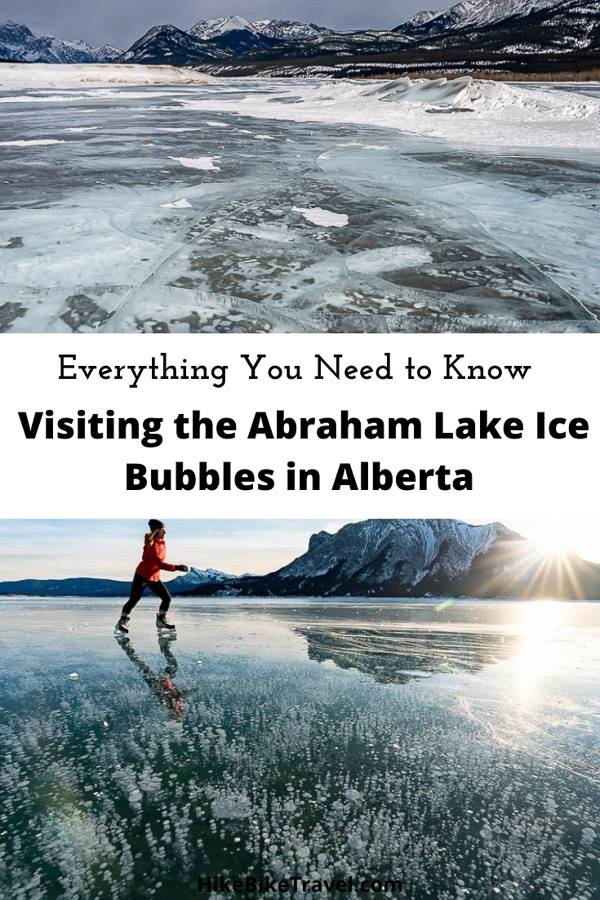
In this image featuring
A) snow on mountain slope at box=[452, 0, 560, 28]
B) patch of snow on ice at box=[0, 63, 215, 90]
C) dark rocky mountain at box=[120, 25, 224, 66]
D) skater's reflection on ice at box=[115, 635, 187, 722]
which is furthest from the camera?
dark rocky mountain at box=[120, 25, 224, 66]

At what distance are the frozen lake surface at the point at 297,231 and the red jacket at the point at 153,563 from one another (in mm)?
2241

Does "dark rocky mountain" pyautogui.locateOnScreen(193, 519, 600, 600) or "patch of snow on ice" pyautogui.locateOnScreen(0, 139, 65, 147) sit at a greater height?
"patch of snow on ice" pyautogui.locateOnScreen(0, 139, 65, 147)

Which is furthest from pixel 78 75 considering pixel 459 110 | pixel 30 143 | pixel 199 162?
pixel 199 162

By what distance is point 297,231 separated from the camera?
15.2 ft

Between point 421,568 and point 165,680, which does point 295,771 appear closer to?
point 165,680

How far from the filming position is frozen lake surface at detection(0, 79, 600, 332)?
3.40 metres

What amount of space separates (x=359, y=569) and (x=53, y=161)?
14.2 metres

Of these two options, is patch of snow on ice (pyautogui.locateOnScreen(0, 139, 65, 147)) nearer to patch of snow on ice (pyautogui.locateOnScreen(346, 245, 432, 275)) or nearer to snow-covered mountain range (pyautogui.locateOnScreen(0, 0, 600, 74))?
patch of snow on ice (pyautogui.locateOnScreen(346, 245, 432, 275))

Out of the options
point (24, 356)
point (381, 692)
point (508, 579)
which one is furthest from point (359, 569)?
point (24, 356)

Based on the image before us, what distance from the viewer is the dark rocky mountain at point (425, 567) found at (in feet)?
57.9

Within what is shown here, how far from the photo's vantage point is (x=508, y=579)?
18891 mm

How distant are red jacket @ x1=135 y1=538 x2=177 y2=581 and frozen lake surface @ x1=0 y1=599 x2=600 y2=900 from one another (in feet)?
2.03

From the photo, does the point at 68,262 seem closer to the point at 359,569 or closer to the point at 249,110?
the point at 249,110

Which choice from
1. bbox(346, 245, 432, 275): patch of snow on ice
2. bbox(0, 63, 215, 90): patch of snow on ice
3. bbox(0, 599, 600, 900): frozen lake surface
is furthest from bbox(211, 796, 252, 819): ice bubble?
bbox(0, 63, 215, 90): patch of snow on ice
